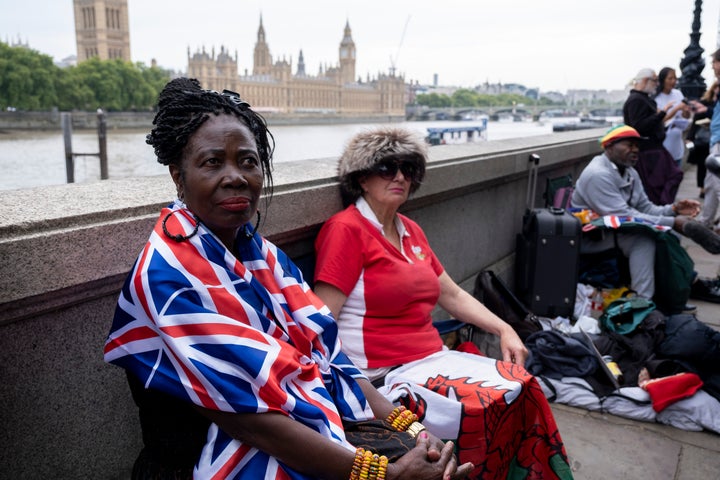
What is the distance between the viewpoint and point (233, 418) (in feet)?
4.85

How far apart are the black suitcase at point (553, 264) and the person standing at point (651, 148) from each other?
91.1 inches

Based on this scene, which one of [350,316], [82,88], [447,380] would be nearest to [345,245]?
[350,316]

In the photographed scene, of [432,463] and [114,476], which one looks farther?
[114,476]

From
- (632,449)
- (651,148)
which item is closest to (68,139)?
(651,148)

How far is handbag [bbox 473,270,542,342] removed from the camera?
4047 mm

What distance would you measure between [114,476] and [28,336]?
23.4 inches

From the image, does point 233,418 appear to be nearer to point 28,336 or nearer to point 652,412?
point 28,336

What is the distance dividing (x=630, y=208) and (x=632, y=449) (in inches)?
107

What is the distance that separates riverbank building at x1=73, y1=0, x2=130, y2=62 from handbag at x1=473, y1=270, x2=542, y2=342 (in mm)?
98450

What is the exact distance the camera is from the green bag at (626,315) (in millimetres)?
Result: 4211

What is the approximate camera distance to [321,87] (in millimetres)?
103250

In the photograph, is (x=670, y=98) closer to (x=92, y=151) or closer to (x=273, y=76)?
(x=92, y=151)

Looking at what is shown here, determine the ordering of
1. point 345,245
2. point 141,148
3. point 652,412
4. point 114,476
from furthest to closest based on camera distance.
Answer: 1. point 141,148
2. point 652,412
3. point 345,245
4. point 114,476

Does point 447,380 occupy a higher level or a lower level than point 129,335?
lower
